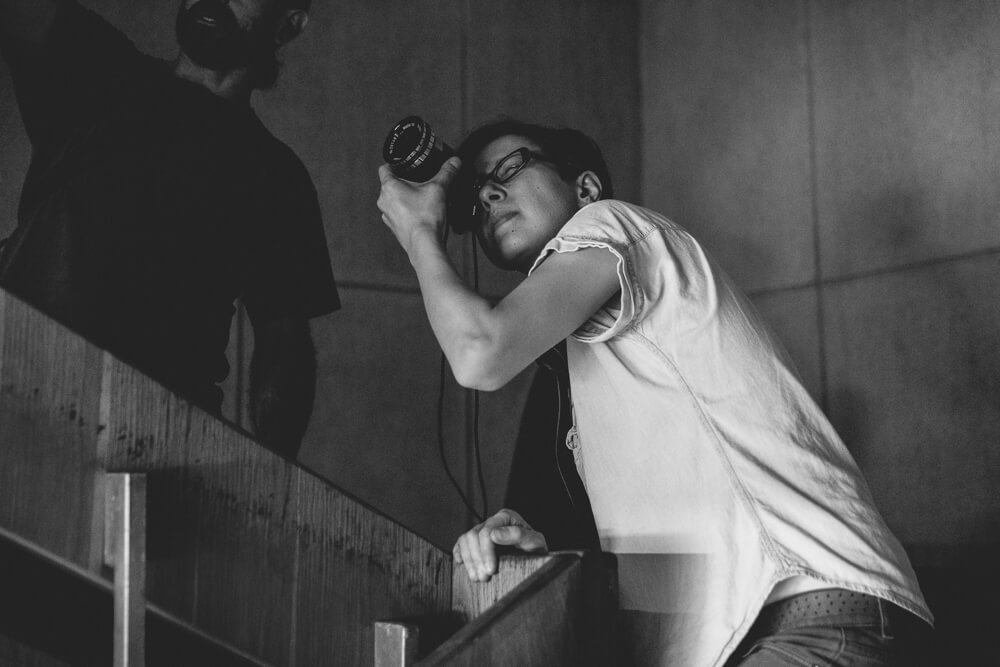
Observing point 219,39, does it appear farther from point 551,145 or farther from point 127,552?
point 127,552

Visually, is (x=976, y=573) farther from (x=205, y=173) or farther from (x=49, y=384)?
(x=49, y=384)

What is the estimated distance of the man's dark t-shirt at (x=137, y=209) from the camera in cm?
167

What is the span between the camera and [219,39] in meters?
1.93

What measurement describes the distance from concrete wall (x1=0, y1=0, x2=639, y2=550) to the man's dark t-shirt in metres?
0.10

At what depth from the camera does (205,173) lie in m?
1.87

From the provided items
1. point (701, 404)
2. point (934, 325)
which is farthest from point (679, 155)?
point (701, 404)

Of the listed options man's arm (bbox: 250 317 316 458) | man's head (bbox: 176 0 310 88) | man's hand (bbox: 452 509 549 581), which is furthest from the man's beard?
man's hand (bbox: 452 509 549 581)

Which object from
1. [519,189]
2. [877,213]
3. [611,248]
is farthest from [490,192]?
[877,213]

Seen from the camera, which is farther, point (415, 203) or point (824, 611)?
point (415, 203)

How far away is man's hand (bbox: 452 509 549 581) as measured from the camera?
850 mm

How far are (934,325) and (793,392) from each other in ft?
5.43

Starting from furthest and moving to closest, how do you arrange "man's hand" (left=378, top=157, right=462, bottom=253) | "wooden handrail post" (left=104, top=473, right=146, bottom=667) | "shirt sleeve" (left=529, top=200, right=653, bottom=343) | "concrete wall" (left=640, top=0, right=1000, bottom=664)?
"concrete wall" (left=640, top=0, right=1000, bottom=664), "man's hand" (left=378, top=157, right=462, bottom=253), "shirt sleeve" (left=529, top=200, right=653, bottom=343), "wooden handrail post" (left=104, top=473, right=146, bottom=667)

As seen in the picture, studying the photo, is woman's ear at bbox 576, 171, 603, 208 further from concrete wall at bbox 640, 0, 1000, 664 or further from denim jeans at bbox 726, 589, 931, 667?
concrete wall at bbox 640, 0, 1000, 664

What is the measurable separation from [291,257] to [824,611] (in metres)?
1.47
